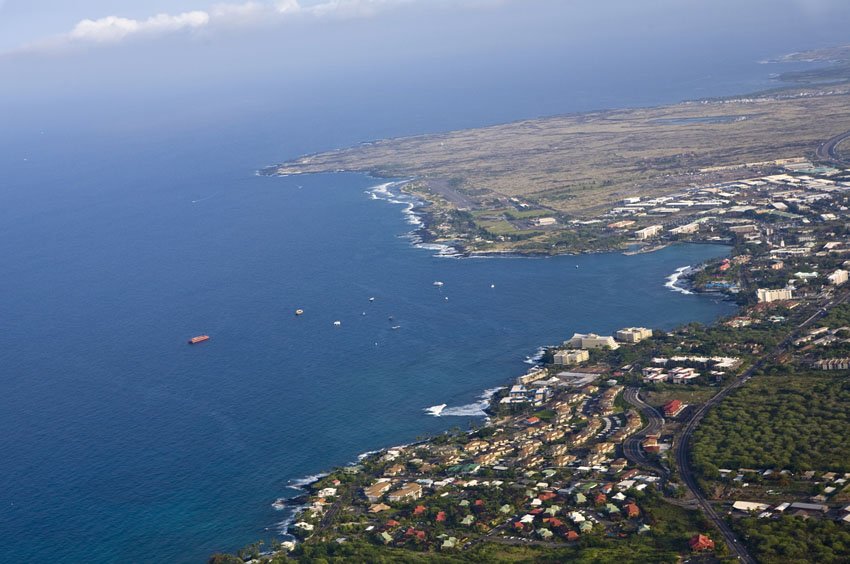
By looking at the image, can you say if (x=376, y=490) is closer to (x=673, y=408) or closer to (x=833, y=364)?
(x=673, y=408)

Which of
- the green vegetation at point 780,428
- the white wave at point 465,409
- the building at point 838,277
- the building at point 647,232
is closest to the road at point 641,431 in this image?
the green vegetation at point 780,428

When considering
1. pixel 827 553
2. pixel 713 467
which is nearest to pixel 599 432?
pixel 713 467

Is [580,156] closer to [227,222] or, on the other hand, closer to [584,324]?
[227,222]

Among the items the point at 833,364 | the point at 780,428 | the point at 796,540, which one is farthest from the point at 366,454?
the point at 833,364

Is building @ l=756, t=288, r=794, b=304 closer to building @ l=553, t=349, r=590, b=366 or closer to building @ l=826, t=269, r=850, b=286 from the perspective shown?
building @ l=826, t=269, r=850, b=286

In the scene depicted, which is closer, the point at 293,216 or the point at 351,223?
the point at 351,223

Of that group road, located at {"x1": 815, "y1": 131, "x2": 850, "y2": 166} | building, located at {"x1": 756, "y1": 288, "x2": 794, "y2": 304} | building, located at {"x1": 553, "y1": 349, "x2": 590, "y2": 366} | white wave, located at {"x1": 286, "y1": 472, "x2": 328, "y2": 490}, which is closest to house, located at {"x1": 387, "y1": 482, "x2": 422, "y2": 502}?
white wave, located at {"x1": 286, "y1": 472, "x2": 328, "y2": 490}
